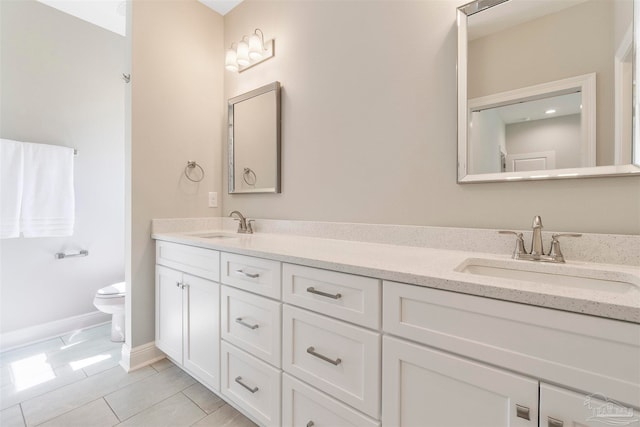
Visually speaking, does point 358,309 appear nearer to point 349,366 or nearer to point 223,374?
point 349,366

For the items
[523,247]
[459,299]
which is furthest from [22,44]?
[523,247]

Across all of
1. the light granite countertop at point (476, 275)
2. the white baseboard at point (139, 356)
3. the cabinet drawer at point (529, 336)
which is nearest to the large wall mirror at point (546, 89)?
the light granite countertop at point (476, 275)

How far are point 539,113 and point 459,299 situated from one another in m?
0.86

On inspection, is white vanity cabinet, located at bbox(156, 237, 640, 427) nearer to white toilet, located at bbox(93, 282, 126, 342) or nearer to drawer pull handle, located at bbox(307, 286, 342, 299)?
drawer pull handle, located at bbox(307, 286, 342, 299)

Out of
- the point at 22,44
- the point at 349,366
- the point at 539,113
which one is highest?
the point at 22,44

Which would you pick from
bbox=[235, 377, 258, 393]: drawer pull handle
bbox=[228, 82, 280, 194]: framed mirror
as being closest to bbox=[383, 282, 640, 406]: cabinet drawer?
bbox=[235, 377, 258, 393]: drawer pull handle

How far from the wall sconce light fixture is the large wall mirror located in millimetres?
1273

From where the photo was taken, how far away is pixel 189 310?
64.0 inches

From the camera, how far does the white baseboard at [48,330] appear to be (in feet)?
6.81

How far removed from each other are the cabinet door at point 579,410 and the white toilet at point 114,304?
2458mm

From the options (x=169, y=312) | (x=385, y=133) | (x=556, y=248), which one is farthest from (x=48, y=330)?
(x=556, y=248)

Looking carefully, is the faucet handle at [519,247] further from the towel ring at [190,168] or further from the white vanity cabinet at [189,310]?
the towel ring at [190,168]

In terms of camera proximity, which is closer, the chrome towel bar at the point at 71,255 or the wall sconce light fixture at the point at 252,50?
the wall sconce light fixture at the point at 252,50

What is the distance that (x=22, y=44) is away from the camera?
7.04 feet
